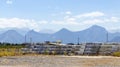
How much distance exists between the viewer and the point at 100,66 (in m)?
30.5

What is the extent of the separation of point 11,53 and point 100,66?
20398 millimetres

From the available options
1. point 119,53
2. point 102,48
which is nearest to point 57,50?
point 102,48

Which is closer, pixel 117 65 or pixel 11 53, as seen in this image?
pixel 117 65

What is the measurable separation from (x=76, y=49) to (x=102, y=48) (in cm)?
367

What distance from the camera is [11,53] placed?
1922 inches

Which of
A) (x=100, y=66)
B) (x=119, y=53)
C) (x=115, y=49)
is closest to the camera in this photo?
(x=100, y=66)

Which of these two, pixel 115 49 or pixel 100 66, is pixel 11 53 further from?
pixel 100 66

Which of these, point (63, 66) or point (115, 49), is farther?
→ point (115, 49)

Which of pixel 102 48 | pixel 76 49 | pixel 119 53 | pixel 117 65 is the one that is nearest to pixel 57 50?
pixel 76 49

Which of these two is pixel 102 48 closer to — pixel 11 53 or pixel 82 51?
pixel 82 51

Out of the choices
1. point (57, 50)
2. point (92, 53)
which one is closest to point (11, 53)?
point (57, 50)

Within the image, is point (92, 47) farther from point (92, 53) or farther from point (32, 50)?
point (32, 50)

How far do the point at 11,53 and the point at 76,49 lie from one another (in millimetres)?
8783

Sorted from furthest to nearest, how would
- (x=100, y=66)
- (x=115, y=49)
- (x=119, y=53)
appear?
1. (x=115, y=49)
2. (x=119, y=53)
3. (x=100, y=66)
